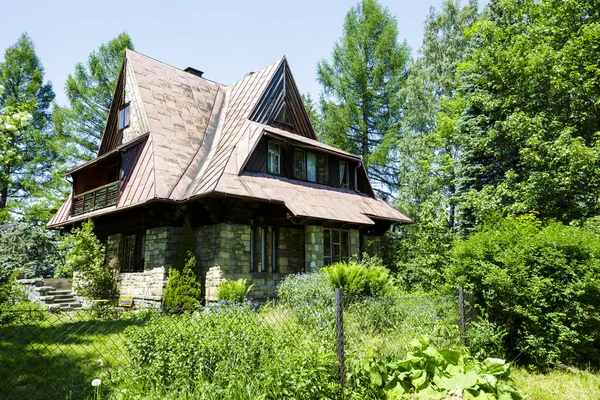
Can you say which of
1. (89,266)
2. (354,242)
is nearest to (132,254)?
(89,266)

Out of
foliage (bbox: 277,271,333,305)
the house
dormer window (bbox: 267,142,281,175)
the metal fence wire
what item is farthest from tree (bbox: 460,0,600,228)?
the metal fence wire

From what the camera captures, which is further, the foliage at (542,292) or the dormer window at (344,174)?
the dormer window at (344,174)

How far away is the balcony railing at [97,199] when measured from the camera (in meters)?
14.0

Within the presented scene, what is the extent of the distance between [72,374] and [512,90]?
16.5 metres

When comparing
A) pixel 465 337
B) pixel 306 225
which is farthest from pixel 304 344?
pixel 306 225

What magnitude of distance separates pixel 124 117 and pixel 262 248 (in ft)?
27.9

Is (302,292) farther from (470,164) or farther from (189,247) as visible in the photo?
(470,164)

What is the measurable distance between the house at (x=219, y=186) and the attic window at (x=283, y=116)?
42 mm

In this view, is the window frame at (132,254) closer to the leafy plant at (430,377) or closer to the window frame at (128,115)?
the window frame at (128,115)

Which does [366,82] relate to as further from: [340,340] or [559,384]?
[340,340]

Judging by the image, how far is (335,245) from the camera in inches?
565

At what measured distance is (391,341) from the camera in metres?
5.94

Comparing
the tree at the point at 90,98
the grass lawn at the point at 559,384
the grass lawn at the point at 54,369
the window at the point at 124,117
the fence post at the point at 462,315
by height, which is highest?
the tree at the point at 90,98

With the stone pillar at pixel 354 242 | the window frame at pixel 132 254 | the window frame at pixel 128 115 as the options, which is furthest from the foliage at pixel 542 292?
the window frame at pixel 128 115
